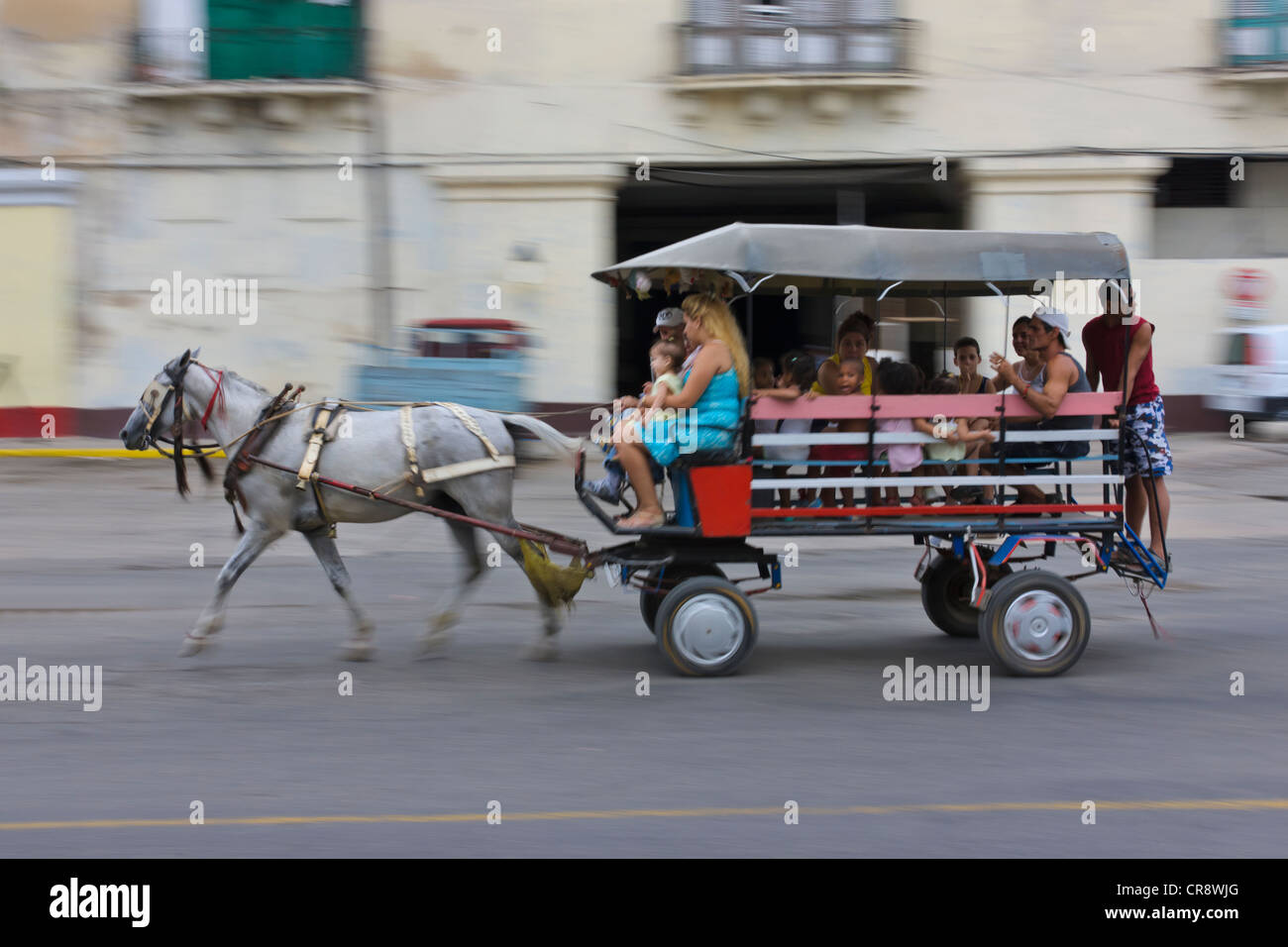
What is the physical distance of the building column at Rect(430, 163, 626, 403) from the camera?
59.9 feet

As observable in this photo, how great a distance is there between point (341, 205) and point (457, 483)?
11767 mm

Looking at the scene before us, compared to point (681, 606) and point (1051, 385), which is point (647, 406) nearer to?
point (681, 606)

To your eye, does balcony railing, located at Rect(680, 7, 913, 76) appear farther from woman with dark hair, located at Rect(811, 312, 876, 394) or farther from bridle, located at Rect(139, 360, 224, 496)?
bridle, located at Rect(139, 360, 224, 496)

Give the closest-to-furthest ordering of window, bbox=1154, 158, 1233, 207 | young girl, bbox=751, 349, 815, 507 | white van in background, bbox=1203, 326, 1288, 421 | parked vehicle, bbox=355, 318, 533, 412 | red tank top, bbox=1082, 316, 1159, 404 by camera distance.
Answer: young girl, bbox=751, 349, 815, 507, red tank top, bbox=1082, 316, 1159, 404, parked vehicle, bbox=355, 318, 533, 412, white van in background, bbox=1203, 326, 1288, 421, window, bbox=1154, 158, 1233, 207

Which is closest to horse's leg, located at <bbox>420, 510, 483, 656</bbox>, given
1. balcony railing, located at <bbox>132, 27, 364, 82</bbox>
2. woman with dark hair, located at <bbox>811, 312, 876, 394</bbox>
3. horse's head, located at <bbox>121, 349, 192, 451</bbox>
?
horse's head, located at <bbox>121, 349, 192, 451</bbox>

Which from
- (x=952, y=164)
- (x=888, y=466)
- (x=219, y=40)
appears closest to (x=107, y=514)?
(x=219, y=40)

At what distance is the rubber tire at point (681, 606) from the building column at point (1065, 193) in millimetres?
11736

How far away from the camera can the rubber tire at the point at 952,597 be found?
8.19m

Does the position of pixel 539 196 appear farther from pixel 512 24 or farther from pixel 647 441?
pixel 647 441

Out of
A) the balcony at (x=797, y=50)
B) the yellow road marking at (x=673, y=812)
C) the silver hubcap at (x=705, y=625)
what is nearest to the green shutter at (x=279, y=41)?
the balcony at (x=797, y=50)

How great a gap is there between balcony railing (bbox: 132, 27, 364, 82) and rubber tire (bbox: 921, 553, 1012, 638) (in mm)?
12664

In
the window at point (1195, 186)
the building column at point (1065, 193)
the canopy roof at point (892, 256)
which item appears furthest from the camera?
the window at point (1195, 186)

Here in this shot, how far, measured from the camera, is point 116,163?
18.2 m

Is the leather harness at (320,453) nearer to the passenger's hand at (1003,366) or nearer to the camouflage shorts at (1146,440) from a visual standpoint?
the passenger's hand at (1003,366)
